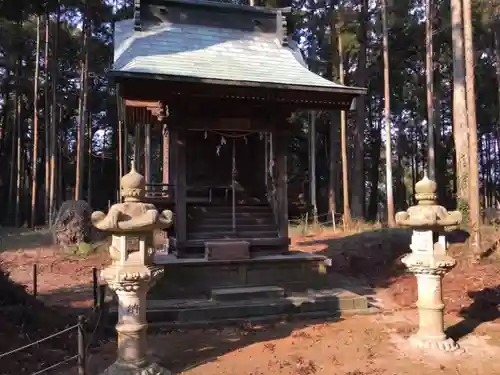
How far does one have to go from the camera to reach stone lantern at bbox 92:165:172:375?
5.02m

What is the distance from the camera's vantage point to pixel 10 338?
18.7ft

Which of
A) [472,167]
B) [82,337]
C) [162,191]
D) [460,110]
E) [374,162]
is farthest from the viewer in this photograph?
[374,162]

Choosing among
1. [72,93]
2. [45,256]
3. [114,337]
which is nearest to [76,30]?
[72,93]

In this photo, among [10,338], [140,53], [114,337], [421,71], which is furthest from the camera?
[421,71]

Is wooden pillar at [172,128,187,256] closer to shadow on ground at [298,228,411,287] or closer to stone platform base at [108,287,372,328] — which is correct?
stone platform base at [108,287,372,328]

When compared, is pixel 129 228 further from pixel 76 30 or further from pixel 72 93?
pixel 72 93

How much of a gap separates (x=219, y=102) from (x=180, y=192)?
2036 mm

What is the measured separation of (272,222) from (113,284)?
5378 millimetres

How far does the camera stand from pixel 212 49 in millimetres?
10211

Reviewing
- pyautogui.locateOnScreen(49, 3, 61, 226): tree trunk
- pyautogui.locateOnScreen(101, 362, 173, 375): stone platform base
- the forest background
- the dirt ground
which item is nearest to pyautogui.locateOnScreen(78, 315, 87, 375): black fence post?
pyautogui.locateOnScreen(101, 362, 173, 375): stone platform base

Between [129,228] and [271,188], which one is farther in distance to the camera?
[271,188]

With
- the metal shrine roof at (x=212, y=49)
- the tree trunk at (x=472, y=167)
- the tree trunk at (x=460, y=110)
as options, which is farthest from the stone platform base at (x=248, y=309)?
the tree trunk at (x=460, y=110)

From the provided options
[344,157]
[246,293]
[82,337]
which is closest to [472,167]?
[246,293]

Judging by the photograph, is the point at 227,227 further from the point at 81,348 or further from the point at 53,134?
the point at 53,134
